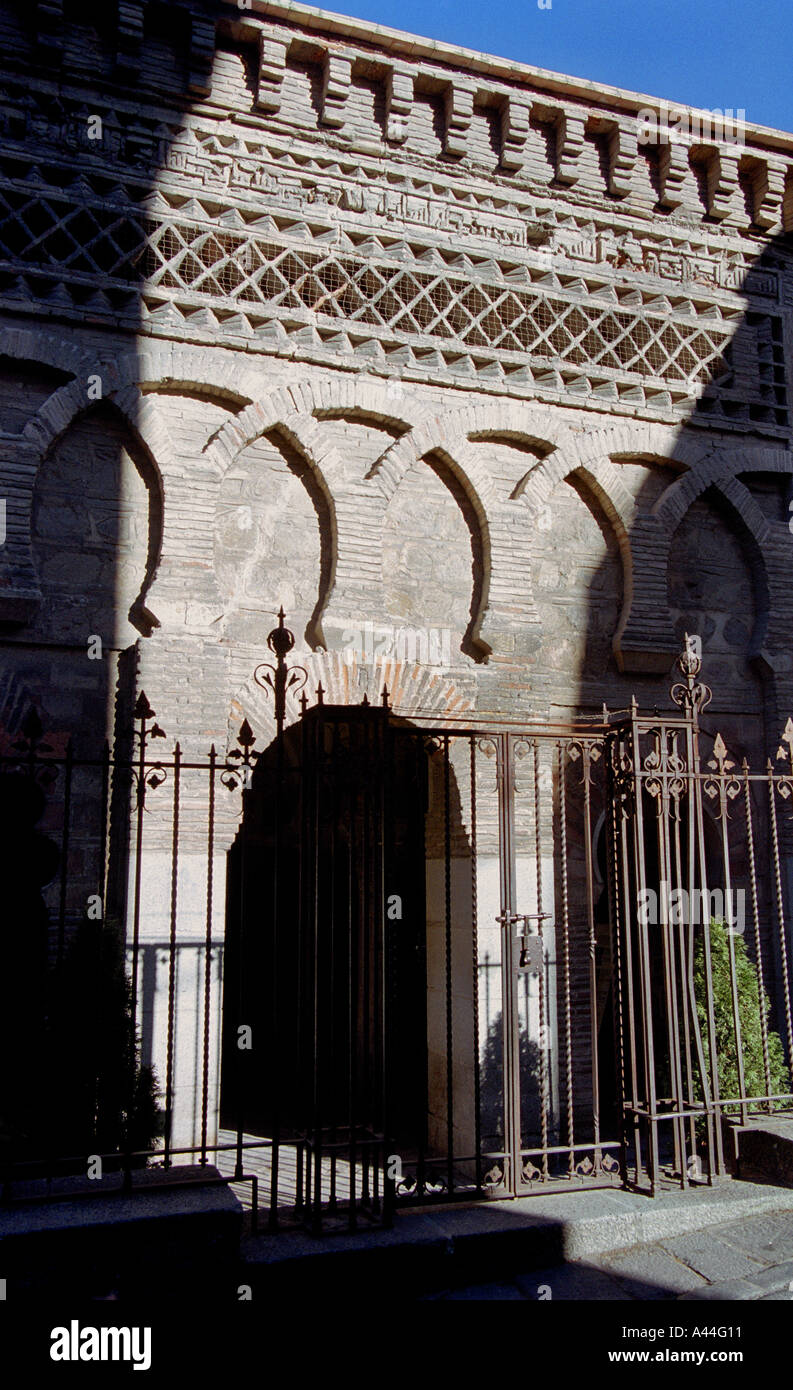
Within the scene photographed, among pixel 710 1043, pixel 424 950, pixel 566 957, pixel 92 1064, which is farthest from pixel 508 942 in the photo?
pixel 424 950

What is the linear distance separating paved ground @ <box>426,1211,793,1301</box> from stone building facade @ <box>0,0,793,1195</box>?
2.72 meters

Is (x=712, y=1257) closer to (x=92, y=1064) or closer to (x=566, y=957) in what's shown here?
(x=566, y=957)

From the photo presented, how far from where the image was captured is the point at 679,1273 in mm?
4305

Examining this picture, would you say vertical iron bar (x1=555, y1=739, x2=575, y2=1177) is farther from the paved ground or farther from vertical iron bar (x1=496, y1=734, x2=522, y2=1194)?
the paved ground

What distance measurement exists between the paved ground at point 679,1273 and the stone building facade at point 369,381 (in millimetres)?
2718

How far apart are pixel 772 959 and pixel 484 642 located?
3227 mm

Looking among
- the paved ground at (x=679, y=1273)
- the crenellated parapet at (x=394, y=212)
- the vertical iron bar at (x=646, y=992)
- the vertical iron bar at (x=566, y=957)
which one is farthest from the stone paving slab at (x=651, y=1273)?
the crenellated parapet at (x=394, y=212)

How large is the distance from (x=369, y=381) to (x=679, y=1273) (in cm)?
564

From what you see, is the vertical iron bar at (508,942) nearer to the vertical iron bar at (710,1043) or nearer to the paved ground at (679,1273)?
the paved ground at (679,1273)

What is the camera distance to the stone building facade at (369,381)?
6.84 metres

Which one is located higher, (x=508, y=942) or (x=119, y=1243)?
(x=508, y=942)

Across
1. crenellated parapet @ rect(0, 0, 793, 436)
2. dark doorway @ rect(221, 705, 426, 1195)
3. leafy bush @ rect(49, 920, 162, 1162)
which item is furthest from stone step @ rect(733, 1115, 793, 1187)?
crenellated parapet @ rect(0, 0, 793, 436)

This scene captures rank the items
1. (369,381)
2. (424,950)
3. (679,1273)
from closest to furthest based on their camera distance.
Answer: (679,1273) → (369,381) → (424,950)
